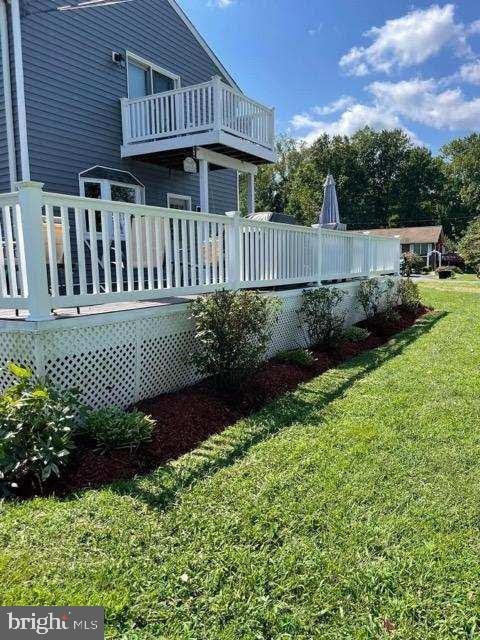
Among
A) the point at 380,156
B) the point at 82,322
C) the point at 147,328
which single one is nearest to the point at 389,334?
the point at 147,328

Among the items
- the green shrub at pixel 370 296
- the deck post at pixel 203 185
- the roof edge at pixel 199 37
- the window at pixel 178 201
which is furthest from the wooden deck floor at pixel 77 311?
the roof edge at pixel 199 37

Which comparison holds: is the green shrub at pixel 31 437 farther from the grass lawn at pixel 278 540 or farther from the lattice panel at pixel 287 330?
the lattice panel at pixel 287 330

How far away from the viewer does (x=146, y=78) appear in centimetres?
1098

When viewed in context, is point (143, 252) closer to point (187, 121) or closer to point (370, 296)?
point (187, 121)

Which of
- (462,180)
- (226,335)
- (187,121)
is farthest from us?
(462,180)

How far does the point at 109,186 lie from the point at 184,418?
22.3ft

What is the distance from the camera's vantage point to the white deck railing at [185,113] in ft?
31.5

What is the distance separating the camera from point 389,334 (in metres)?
10.1

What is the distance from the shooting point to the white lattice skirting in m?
4.09

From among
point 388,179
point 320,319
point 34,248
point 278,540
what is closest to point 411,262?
point 388,179

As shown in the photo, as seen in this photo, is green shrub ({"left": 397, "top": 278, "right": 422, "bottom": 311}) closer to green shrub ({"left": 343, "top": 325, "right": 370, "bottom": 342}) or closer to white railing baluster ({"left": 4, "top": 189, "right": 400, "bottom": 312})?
white railing baluster ({"left": 4, "top": 189, "right": 400, "bottom": 312})

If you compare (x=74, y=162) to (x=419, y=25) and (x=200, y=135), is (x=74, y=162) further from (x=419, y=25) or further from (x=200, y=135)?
(x=419, y=25)

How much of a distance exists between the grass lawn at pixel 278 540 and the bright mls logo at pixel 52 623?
5 cm

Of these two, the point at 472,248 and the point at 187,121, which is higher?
the point at 187,121
